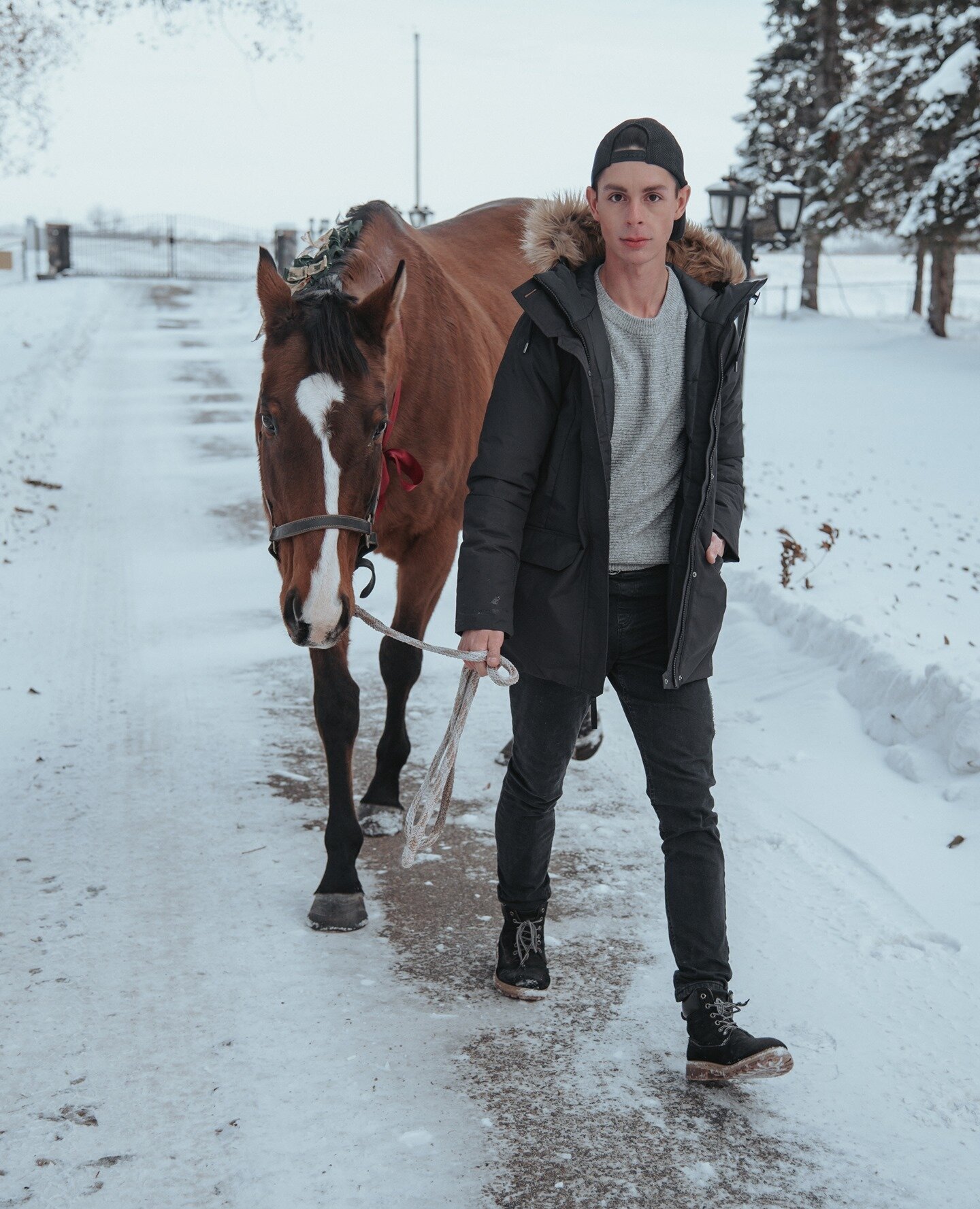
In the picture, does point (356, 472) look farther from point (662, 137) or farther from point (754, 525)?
point (754, 525)

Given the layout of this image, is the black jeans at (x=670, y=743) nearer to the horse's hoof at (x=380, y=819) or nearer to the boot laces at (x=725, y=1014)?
the boot laces at (x=725, y=1014)

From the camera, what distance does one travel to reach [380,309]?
3.19 m

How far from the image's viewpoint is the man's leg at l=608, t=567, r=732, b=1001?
2.71m

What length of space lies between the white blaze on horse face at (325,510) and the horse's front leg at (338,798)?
67cm

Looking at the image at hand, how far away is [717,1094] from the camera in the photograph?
2658 mm

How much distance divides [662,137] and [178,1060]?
2.38 metres

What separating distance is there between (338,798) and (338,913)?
1.20ft

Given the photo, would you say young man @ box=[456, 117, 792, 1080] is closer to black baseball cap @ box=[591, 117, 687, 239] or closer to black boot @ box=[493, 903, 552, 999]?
black baseball cap @ box=[591, 117, 687, 239]

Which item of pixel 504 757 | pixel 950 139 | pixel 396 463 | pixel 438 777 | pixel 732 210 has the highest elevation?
pixel 950 139

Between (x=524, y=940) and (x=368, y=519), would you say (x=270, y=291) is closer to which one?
(x=368, y=519)

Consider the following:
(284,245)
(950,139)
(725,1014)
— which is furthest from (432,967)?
(284,245)

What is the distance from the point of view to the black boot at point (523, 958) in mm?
3029

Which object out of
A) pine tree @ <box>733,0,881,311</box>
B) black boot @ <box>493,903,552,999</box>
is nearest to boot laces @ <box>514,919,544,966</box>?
black boot @ <box>493,903,552,999</box>

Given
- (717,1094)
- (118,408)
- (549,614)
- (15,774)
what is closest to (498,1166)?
(717,1094)
